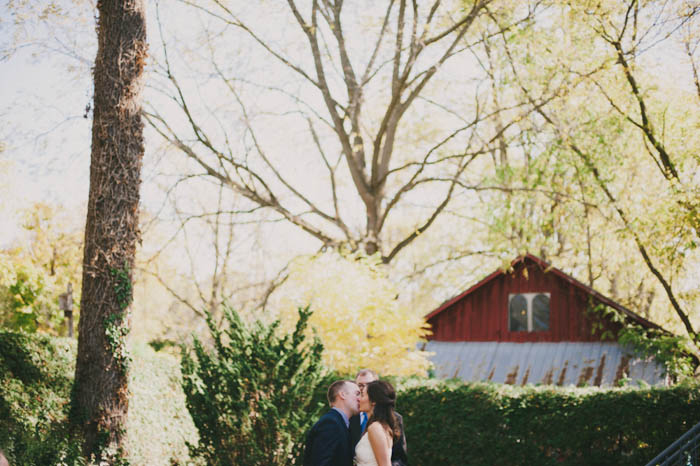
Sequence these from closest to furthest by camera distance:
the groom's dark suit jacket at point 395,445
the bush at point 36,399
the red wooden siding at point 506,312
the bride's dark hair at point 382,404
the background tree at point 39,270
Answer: the bride's dark hair at point 382,404 → the groom's dark suit jacket at point 395,445 → the bush at point 36,399 → the red wooden siding at point 506,312 → the background tree at point 39,270

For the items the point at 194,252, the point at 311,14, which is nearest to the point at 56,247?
the point at 194,252

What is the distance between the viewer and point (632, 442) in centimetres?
952

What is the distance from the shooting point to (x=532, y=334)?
20719mm

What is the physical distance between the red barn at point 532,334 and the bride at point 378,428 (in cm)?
1381

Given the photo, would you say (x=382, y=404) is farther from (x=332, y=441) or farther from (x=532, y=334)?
(x=532, y=334)

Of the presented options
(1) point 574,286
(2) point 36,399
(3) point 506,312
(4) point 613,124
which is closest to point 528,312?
(3) point 506,312

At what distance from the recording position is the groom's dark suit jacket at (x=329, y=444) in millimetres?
5184

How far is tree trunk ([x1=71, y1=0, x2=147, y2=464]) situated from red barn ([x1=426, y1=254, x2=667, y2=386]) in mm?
12315

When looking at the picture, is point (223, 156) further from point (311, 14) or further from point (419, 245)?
point (419, 245)

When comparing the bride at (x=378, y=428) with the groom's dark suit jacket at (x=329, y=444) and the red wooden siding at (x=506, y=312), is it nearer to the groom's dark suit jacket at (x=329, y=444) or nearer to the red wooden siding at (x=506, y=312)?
the groom's dark suit jacket at (x=329, y=444)

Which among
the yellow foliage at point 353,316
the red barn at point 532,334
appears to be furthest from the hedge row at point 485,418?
the red barn at point 532,334

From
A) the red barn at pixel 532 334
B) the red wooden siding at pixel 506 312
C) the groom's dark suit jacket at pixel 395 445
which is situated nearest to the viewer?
the groom's dark suit jacket at pixel 395 445

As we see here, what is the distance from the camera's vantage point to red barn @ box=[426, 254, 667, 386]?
18.5m

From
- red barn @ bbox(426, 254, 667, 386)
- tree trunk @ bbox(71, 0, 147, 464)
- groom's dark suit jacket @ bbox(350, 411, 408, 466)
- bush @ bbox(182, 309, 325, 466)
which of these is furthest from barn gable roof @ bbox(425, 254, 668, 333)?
groom's dark suit jacket @ bbox(350, 411, 408, 466)
